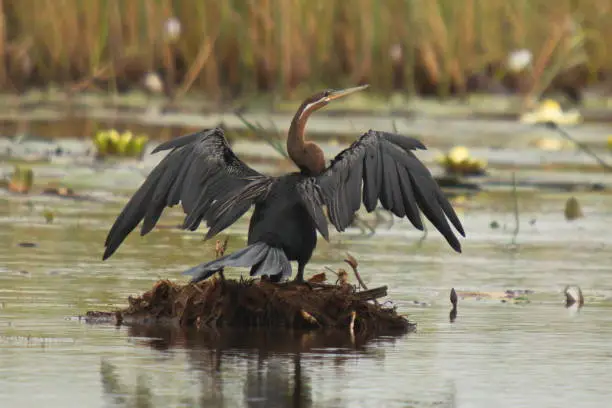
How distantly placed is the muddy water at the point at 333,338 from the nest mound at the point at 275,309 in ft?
0.50

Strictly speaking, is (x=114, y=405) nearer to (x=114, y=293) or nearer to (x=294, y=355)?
(x=294, y=355)

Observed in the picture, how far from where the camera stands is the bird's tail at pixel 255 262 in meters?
7.57

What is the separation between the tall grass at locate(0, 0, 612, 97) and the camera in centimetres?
2131

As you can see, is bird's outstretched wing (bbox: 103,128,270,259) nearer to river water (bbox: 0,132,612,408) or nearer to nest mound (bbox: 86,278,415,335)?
nest mound (bbox: 86,278,415,335)

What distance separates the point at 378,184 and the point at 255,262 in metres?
0.68

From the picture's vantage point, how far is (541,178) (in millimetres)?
15344

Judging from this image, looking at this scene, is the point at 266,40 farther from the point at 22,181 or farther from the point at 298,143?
the point at 298,143

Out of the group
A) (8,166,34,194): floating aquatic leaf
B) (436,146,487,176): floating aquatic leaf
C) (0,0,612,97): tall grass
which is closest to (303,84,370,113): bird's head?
(8,166,34,194): floating aquatic leaf

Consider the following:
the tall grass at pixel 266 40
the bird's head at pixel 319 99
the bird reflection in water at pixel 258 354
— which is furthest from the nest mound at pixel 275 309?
the tall grass at pixel 266 40

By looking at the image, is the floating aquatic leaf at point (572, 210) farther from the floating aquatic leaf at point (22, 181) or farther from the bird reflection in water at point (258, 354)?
the bird reflection in water at point (258, 354)

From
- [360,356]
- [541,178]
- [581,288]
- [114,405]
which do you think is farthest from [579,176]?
[114,405]

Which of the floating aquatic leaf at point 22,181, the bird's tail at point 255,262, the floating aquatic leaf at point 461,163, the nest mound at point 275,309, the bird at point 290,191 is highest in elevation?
the floating aquatic leaf at point 461,163

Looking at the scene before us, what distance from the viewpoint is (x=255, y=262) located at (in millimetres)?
7676

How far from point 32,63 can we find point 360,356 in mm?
15979
